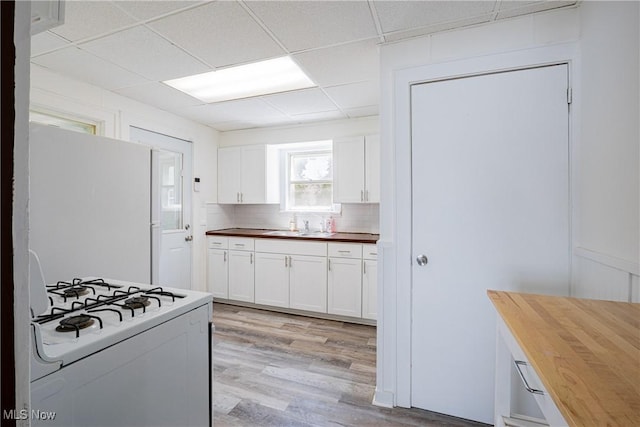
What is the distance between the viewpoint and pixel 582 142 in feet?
4.84

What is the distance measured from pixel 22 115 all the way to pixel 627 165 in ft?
5.71

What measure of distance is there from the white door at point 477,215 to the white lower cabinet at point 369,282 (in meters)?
1.18

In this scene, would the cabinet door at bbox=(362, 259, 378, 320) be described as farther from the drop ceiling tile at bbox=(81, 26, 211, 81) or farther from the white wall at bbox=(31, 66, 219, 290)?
the drop ceiling tile at bbox=(81, 26, 211, 81)

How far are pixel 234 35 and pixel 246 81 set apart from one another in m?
0.85

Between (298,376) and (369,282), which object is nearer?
(298,376)

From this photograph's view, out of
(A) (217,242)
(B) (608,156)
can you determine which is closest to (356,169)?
(A) (217,242)

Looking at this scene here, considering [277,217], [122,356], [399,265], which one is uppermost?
[277,217]

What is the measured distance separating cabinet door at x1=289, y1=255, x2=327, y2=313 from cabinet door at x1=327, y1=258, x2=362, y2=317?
0.26 ft

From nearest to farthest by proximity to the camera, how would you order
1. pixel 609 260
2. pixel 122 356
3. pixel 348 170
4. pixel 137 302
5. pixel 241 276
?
1. pixel 122 356
2. pixel 137 302
3. pixel 609 260
4. pixel 348 170
5. pixel 241 276

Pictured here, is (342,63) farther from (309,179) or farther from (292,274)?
(292,274)

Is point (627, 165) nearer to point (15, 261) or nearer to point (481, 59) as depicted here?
point (481, 59)

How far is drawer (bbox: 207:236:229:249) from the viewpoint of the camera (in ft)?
12.0

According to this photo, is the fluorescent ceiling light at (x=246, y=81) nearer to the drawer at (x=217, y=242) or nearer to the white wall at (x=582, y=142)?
the white wall at (x=582, y=142)

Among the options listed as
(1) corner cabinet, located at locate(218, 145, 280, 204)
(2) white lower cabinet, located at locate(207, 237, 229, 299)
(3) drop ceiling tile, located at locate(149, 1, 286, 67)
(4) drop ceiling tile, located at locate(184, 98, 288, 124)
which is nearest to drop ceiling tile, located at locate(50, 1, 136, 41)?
(3) drop ceiling tile, located at locate(149, 1, 286, 67)
